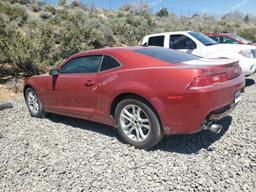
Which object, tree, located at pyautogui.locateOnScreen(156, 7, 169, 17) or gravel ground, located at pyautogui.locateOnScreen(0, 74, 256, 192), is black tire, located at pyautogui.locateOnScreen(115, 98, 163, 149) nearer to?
gravel ground, located at pyautogui.locateOnScreen(0, 74, 256, 192)

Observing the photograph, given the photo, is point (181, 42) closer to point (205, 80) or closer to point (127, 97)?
point (127, 97)

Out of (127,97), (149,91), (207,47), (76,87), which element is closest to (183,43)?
(207,47)

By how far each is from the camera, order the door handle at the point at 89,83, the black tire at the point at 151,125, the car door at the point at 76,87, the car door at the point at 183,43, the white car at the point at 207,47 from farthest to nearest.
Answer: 1. the car door at the point at 183,43
2. the white car at the point at 207,47
3. the car door at the point at 76,87
4. the door handle at the point at 89,83
5. the black tire at the point at 151,125

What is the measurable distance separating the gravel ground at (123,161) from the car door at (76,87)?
462 mm

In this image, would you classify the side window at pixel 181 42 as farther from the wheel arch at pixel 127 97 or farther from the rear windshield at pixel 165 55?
the wheel arch at pixel 127 97

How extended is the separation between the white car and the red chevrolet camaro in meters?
4.47

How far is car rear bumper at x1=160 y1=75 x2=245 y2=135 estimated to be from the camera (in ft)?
13.5

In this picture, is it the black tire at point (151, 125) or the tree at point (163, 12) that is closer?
the black tire at point (151, 125)

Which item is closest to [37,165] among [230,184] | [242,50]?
[230,184]

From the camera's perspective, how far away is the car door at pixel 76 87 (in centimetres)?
541

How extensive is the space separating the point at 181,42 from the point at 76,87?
5.87 m

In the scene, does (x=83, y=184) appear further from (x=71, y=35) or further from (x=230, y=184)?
(x=71, y=35)

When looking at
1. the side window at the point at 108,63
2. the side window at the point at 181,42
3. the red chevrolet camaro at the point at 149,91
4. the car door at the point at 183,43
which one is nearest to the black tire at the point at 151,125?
the red chevrolet camaro at the point at 149,91

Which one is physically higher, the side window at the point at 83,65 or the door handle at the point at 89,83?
the side window at the point at 83,65
